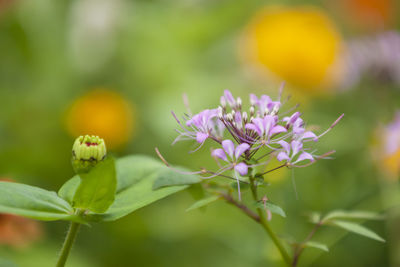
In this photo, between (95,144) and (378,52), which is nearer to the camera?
(95,144)

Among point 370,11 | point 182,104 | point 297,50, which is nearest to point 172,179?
point 182,104

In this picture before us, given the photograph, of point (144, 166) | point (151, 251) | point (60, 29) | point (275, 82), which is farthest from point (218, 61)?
point (144, 166)

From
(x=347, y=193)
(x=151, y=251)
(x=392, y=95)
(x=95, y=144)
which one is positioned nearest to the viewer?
(x=95, y=144)

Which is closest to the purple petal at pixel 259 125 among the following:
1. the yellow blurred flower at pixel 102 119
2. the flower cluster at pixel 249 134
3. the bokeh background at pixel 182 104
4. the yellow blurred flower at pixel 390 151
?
the flower cluster at pixel 249 134

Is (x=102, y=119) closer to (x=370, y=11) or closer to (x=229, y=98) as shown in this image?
(x=229, y=98)

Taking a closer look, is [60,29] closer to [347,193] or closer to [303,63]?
[303,63]

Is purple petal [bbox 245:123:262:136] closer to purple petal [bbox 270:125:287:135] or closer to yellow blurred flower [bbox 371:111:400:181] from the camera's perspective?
Answer: purple petal [bbox 270:125:287:135]

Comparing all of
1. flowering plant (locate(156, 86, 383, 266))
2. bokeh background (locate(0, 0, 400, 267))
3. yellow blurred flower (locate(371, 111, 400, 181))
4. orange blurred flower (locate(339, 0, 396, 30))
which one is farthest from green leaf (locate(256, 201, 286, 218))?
orange blurred flower (locate(339, 0, 396, 30))

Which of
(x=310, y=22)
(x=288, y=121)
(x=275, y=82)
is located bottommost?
(x=275, y=82)
